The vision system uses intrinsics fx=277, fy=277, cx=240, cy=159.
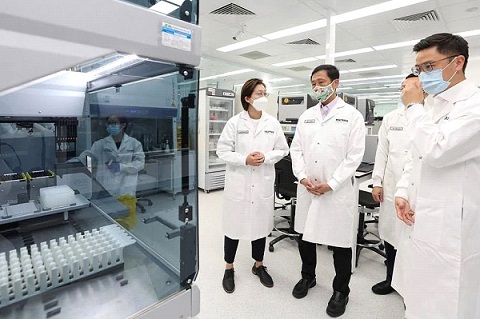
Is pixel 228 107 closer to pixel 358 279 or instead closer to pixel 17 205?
pixel 358 279

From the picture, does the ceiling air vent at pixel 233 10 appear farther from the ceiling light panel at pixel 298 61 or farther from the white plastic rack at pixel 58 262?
the white plastic rack at pixel 58 262

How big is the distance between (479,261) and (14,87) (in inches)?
68.5

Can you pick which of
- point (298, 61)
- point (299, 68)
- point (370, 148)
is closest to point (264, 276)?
point (370, 148)

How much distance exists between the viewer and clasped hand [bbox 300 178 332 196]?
5.76 feet

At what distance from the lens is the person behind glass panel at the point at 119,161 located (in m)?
0.86

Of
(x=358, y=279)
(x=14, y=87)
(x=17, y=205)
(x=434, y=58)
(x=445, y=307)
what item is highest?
(x=434, y=58)

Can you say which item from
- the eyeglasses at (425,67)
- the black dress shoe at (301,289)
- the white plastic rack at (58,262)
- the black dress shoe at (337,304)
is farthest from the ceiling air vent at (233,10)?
the white plastic rack at (58,262)

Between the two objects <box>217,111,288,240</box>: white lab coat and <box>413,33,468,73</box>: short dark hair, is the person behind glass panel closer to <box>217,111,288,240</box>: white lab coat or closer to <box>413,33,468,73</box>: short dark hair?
<box>217,111,288,240</box>: white lab coat

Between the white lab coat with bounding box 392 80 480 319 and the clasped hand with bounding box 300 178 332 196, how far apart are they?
0.53m

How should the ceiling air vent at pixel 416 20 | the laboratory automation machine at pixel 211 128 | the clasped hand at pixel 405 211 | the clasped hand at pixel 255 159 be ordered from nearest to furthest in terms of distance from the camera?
the clasped hand at pixel 405 211 → the clasped hand at pixel 255 159 → the ceiling air vent at pixel 416 20 → the laboratory automation machine at pixel 211 128

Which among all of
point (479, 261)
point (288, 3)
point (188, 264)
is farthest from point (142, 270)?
point (288, 3)

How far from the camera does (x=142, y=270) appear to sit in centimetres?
81

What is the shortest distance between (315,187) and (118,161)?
125cm

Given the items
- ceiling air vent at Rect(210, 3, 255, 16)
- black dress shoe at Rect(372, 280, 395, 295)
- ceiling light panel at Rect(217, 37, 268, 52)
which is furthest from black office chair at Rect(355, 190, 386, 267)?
ceiling light panel at Rect(217, 37, 268, 52)
